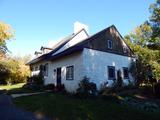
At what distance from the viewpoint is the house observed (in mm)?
18859

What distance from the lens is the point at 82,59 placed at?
18.4 metres

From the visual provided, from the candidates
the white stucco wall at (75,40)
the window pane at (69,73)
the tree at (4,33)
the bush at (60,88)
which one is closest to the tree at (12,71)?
the tree at (4,33)

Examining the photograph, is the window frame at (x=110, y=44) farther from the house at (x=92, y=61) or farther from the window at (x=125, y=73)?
the window at (x=125, y=73)

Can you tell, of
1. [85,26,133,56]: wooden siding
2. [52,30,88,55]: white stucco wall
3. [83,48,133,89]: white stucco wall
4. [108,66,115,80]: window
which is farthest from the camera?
[52,30,88,55]: white stucco wall

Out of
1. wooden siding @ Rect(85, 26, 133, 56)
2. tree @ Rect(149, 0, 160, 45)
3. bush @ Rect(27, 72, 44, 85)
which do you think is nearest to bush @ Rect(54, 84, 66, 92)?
wooden siding @ Rect(85, 26, 133, 56)

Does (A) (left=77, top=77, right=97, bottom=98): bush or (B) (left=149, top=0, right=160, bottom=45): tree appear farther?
(B) (left=149, top=0, right=160, bottom=45): tree

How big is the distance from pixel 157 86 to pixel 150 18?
45.7 ft

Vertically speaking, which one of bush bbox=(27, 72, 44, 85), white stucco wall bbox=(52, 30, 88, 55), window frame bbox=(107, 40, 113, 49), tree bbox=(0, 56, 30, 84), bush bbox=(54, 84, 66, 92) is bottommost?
bush bbox=(54, 84, 66, 92)

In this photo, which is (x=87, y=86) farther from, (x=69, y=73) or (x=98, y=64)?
(x=69, y=73)

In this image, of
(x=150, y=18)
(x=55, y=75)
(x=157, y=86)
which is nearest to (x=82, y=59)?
(x=55, y=75)

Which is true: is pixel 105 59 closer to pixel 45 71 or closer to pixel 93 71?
pixel 93 71

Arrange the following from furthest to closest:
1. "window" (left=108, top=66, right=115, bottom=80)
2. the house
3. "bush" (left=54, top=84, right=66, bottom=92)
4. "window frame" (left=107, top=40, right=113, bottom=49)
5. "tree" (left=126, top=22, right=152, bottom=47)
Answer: "tree" (left=126, top=22, right=152, bottom=47) → "window frame" (left=107, top=40, right=113, bottom=49) → "window" (left=108, top=66, right=115, bottom=80) → "bush" (left=54, top=84, right=66, bottom=92) → the house

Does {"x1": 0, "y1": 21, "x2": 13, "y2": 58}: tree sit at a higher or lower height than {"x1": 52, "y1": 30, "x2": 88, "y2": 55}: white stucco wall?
higher

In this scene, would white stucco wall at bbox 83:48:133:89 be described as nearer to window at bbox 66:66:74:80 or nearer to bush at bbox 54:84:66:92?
window at bbox 66:66:74:80
